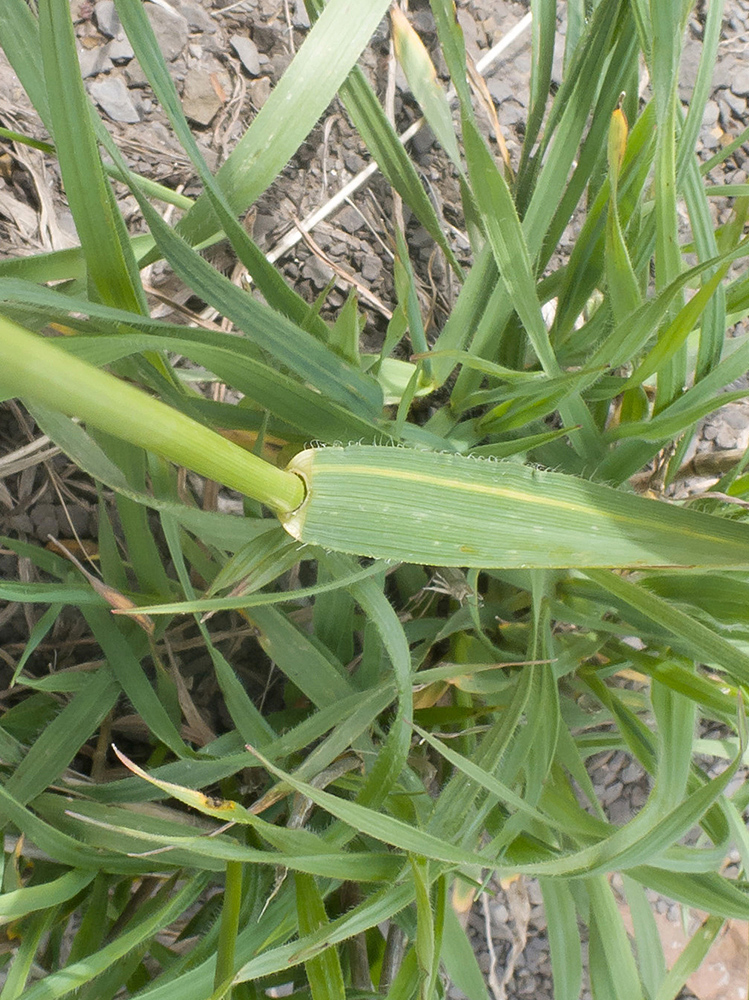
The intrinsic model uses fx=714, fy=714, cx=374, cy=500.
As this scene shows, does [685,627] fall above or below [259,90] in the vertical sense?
below

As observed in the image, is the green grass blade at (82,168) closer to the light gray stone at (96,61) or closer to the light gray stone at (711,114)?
the light gray stone at (96,61)

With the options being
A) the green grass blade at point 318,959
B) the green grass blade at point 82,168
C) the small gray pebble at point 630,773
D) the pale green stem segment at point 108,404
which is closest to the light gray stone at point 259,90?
the green grass blade at point 82,168

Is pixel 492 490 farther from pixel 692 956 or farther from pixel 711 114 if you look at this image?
pixel 711 114

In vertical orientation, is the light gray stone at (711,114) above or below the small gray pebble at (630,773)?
above

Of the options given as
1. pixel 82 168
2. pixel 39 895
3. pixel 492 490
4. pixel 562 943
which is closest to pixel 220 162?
pixel 82 168

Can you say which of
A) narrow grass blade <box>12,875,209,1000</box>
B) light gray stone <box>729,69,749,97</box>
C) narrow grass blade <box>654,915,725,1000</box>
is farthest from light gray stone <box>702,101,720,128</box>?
narrow grass blade <box>12,875,209,1000</box>

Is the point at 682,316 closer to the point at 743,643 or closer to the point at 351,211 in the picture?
the point at 743,643
